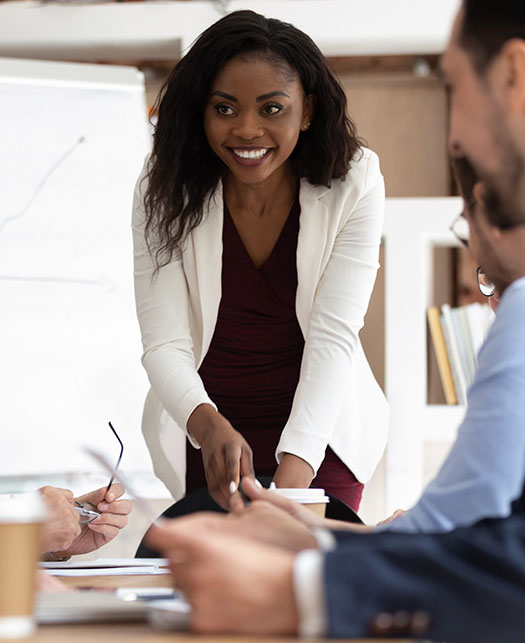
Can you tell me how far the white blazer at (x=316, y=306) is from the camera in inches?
70.7

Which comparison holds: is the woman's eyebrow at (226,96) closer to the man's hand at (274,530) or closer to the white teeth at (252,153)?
the white teeth at (252,153)

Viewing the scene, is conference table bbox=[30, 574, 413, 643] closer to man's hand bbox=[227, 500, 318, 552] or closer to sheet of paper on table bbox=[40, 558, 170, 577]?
man's hand bbox=[227, 500, 318, 552]

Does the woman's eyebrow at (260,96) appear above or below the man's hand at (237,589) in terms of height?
above

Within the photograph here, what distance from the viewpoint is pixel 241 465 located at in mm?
1599

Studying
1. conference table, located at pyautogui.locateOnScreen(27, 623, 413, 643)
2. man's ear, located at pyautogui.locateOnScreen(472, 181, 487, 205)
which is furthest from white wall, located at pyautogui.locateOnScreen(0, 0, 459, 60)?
conference table, located at pyautogui.locateOnScreen(27, 623, 413, 643)

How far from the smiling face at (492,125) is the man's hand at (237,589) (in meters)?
0.43

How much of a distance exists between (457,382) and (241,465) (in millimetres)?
1408

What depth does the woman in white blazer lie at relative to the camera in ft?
5.88

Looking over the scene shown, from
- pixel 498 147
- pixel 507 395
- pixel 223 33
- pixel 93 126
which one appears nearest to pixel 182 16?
pixel 93 126

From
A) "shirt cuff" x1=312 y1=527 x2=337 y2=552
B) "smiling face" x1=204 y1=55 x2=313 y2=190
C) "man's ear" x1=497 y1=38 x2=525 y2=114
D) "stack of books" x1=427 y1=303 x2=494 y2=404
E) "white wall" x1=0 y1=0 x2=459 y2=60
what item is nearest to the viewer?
"shirt cuff" x1=312 y1=527 x2=337 y2=552

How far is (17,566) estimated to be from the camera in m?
0.69

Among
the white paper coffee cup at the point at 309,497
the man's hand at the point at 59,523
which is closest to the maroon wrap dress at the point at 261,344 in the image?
the man's hand at the point at 59,523

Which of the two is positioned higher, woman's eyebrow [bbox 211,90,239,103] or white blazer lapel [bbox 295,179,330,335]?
woman's eyebrow [bbox 211,90,239,103]

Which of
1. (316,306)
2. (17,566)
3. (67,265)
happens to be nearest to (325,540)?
(17,566)
